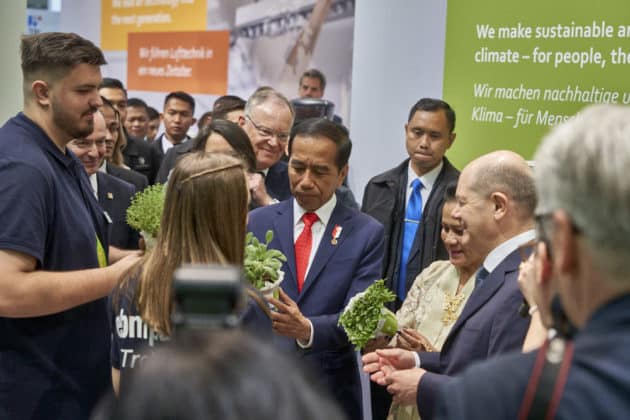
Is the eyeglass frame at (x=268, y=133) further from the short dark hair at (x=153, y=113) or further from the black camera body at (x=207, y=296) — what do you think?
the short dark hair at (x=153, y=113)

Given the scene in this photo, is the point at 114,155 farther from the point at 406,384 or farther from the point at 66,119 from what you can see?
the point at 406,384

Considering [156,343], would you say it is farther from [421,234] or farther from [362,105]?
[362,105]

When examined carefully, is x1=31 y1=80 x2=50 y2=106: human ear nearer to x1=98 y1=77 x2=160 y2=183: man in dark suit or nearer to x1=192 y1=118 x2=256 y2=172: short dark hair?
x1=192 y1=118 x2=256 y2=172: short dark hair

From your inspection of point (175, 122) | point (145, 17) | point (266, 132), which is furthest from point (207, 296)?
point (145, 17)

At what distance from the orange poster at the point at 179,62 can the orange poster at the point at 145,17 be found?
10cm

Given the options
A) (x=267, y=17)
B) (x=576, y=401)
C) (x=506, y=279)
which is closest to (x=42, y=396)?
(x=506, y=279)

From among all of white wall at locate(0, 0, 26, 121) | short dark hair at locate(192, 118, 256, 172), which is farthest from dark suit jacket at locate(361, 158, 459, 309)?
white wall at locate(0, 0, 26, 121)

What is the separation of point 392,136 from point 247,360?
483cm

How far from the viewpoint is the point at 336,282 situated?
303 centimetres

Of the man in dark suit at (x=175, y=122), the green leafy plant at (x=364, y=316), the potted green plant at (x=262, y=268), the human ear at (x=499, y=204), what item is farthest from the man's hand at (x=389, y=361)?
the man in dark suit at (x=175, y=122)

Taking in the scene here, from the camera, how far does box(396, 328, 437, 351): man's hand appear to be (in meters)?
2.85

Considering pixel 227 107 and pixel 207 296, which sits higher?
pixel 227 107

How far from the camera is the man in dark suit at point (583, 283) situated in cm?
101

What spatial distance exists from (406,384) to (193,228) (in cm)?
89
